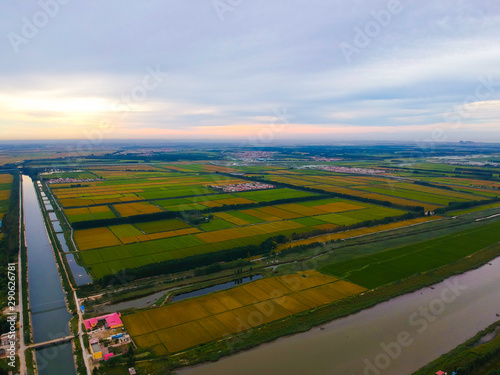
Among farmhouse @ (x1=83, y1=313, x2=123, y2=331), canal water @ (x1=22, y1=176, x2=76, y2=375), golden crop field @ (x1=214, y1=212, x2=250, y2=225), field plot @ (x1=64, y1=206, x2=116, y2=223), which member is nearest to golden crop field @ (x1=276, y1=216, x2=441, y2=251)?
golden crop field @ (x1=214, y1=212, x2=250, y2=225)

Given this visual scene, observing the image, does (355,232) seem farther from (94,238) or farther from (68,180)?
(68,180)

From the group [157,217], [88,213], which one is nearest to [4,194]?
[88,213]

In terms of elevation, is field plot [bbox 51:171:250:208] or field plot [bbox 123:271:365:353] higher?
field plot [bbox 51:171:250:208]

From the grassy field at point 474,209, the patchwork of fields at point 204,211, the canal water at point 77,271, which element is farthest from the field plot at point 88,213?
the grassy field at point 474,209

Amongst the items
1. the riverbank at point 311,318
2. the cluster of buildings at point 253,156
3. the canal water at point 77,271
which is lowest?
the riverbank at point 311,318

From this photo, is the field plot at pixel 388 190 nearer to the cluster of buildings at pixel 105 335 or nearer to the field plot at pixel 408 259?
the field plot at pixel 408 259

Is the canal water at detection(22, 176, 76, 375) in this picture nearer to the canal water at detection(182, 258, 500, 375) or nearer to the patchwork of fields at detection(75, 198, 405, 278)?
the patchwork of fields at detection(75, 198, 405, 278)
